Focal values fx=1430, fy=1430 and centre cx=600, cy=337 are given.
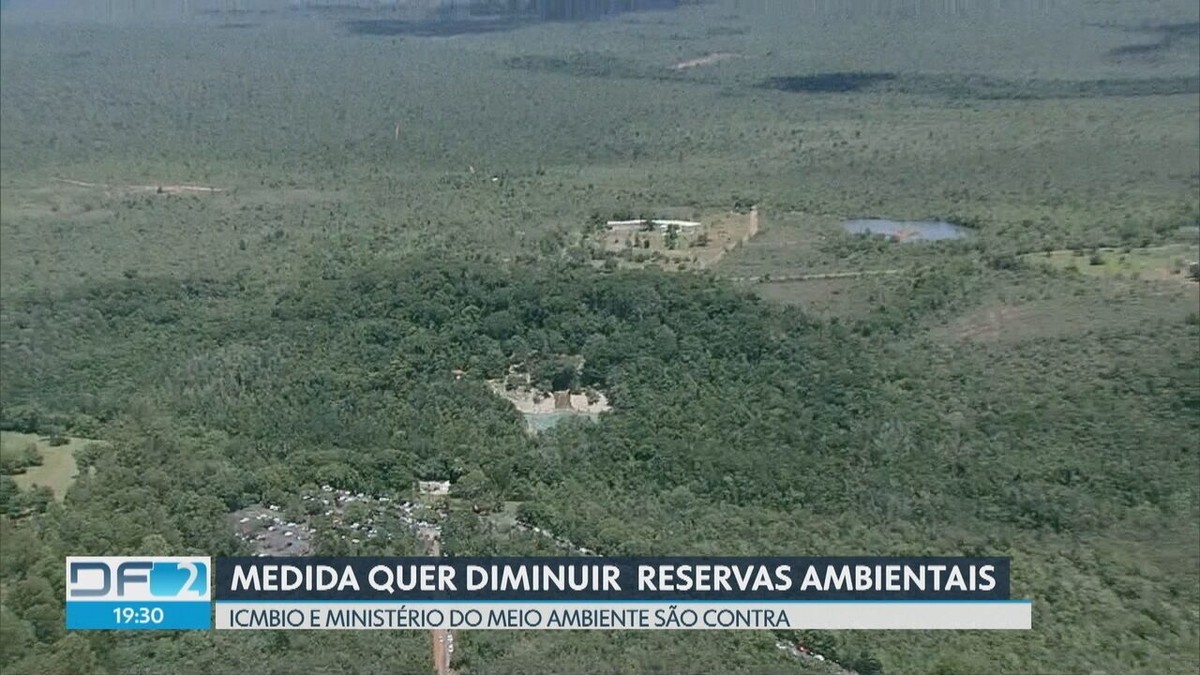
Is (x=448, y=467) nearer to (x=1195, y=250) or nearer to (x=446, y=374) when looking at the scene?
(x=446, y=374)

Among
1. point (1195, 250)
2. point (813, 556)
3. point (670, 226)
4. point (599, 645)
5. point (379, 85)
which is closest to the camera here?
point (599, 645)

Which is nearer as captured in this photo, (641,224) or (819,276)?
(819,276)

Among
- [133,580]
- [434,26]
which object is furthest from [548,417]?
[434,26]

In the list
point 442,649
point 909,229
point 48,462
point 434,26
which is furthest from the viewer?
point 434,26

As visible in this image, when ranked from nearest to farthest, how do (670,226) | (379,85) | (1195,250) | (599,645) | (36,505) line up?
1. (599,645)
2. (36,505)
3. (1195,250)
4. (670,226)
5. (379,85)

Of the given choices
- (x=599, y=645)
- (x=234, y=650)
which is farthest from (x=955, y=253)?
(x=234, y=650)

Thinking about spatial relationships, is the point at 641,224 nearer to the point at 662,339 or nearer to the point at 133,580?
the point at 662,339

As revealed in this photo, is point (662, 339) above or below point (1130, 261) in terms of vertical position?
below
